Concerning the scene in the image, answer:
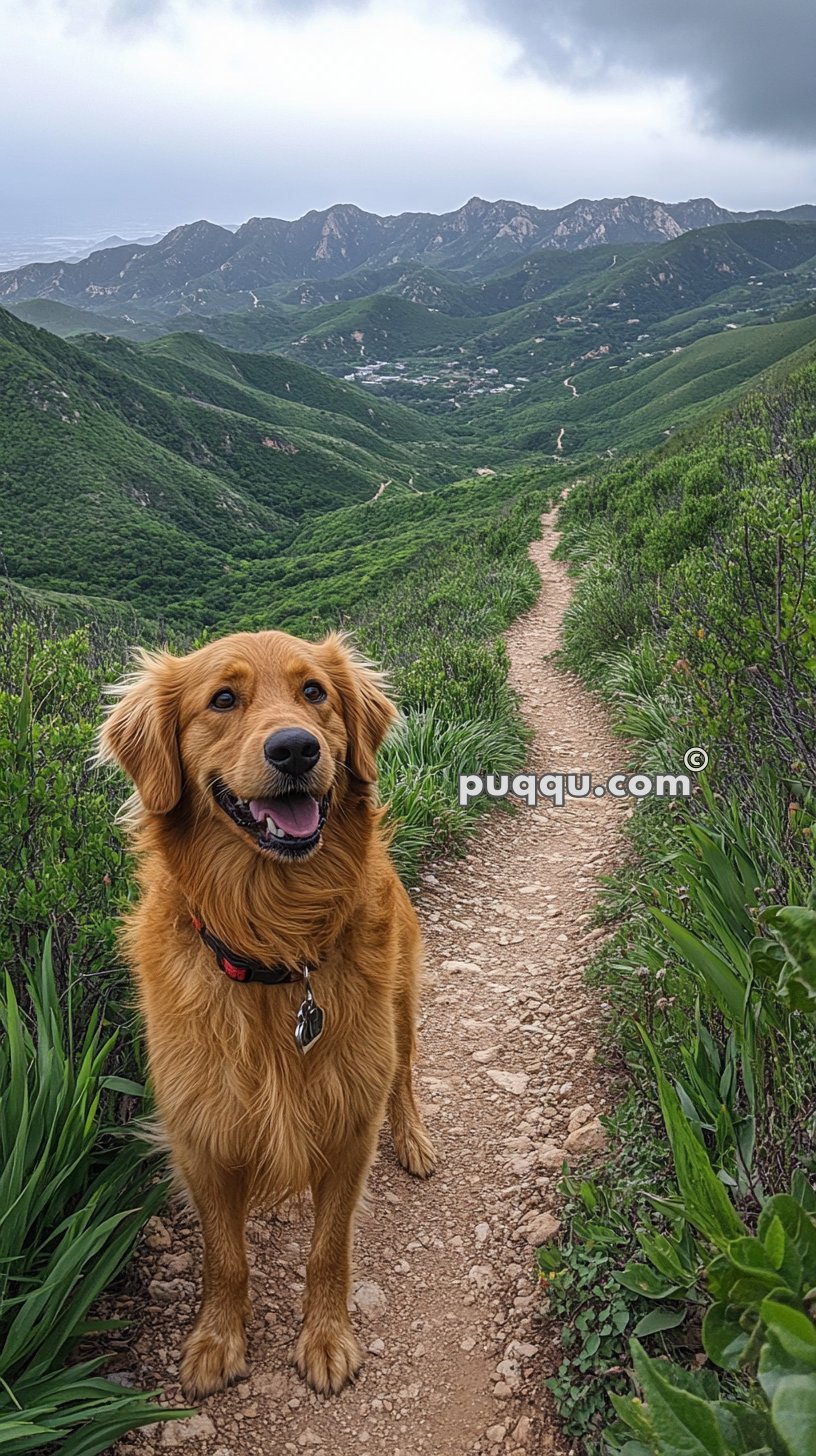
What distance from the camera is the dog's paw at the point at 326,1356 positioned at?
236 cm

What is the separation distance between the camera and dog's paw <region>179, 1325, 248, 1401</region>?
2.29m

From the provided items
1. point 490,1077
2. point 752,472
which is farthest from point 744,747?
point 752,472

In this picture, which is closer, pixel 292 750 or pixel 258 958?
pixel 292 750

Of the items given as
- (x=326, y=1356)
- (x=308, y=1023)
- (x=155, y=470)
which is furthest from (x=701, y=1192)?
(x=155, y=470)

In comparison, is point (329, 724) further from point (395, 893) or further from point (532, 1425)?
point (532, 1425)

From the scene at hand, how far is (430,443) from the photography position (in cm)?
12675

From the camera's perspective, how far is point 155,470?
7744cm

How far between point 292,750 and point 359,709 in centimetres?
58

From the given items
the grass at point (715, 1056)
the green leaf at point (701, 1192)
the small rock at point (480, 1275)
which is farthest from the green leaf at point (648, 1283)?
the small rock at point (480, 1275)

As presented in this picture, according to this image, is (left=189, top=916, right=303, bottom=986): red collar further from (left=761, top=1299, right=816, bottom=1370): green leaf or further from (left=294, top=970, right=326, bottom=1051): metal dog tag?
(left=761, top=1299, right=816, bottom=1370): green leaf

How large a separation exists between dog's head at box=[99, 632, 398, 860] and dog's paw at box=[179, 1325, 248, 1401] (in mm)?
1325

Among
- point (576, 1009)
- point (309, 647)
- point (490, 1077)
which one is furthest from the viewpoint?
point (576, 1009)

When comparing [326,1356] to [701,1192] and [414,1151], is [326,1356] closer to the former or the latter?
[414,1151]

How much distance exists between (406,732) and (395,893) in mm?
3763
